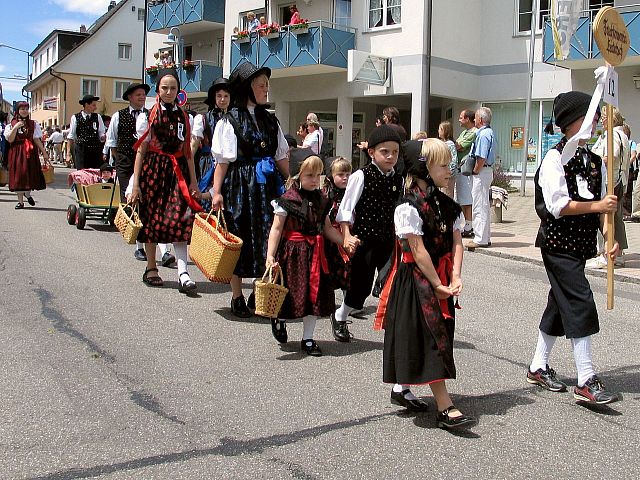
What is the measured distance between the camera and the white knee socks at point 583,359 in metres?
4.78

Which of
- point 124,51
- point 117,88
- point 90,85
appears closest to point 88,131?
point 90,85

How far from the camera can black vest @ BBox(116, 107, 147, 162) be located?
10.1 meters

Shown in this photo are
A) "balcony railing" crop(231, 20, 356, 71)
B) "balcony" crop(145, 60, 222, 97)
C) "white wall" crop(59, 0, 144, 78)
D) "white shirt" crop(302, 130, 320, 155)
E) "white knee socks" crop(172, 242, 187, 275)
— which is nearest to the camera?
"white knee socks" crop(172, 242, 187, 275)

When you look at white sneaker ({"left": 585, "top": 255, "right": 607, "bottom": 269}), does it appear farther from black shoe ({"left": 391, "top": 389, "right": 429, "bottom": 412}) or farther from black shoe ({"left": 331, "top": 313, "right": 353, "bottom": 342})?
black shoe ({"left": 391, "top": 389, "right": 429, "bottom": 412})

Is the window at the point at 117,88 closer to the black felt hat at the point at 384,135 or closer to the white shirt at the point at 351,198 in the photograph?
the white shirt at the point at 351,198

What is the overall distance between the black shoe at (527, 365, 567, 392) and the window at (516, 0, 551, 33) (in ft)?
64.8

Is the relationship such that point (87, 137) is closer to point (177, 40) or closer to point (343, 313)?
point (343, 313)

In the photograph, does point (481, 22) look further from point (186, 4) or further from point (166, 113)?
point (166, 113)

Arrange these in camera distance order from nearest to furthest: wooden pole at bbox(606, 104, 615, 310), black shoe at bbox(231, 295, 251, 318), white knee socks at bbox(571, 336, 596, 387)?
1. wooden pole at bbox(606, 104, 615, 310)
2. white knee socks at bbox(571, 336, 596, 387)
3. black shoe at bbox(231, 295, 251, 318)

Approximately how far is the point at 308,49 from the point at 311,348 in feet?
66.4

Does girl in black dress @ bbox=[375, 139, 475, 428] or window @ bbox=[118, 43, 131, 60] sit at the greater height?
window @ bbox=[118, 43, 131, 60]

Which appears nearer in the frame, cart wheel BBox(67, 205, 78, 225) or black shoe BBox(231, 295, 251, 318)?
black shoe BBox(231, 295, 251, 318)

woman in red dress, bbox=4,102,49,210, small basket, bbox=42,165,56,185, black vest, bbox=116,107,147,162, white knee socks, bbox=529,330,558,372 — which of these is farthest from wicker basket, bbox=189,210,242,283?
small basket, bbox=42,165,56,185

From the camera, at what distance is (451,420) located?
4246mm
